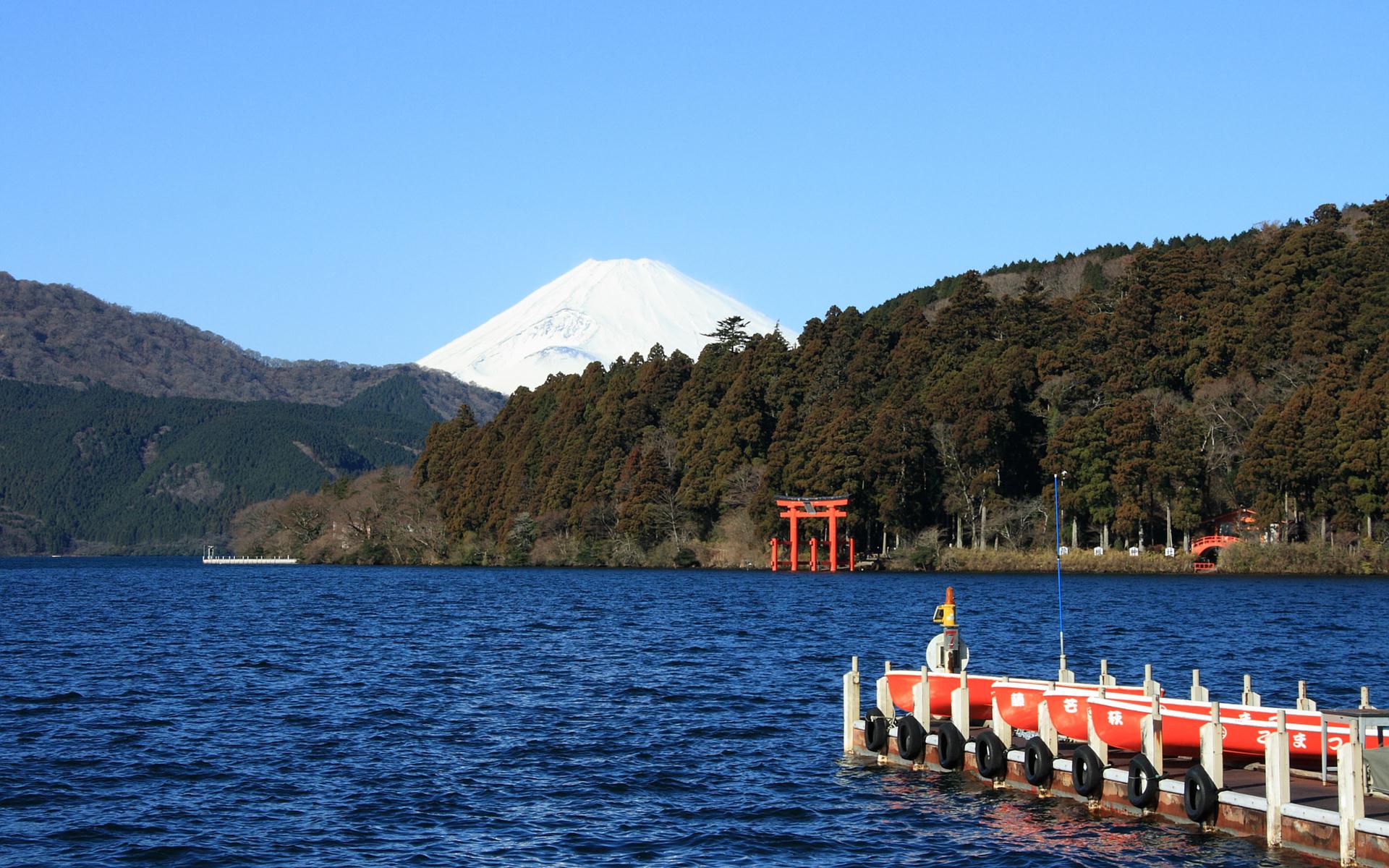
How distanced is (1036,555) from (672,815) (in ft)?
228

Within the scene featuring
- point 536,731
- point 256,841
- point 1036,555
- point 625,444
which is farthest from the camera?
point 625,444

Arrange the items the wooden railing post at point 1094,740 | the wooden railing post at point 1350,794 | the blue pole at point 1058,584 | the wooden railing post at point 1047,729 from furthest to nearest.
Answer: the blue pole at point 1058,584, the wooden railing post at point 1047,729, the wooden railing post at point 1094,740, the wooden railing post at point 1350,794

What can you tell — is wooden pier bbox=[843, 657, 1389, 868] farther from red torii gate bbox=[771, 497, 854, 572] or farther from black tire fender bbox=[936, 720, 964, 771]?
red torii gate bbox=[771, 497, 854, 572]

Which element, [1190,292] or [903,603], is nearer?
[903,603]

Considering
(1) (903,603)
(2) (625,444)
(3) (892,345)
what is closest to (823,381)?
(3) (892,345)

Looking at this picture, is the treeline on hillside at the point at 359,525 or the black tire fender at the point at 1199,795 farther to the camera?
the treeline on hillside at the point at 359,525

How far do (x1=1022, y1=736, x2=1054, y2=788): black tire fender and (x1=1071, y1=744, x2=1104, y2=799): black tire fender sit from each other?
368mm

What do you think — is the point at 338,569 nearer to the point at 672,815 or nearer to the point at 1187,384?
the point at 1187,384

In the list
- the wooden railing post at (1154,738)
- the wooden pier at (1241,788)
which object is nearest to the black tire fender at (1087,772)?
the wooden pier at (1241,788)

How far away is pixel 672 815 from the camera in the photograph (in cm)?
2069

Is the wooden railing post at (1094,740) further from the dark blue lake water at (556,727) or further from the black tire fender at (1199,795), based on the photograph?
the black tire fender at (1199,795)

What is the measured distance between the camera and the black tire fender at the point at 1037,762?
2055cm

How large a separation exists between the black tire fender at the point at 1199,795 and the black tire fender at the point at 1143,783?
0.44 meters

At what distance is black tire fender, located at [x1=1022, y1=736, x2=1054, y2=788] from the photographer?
20.5 m
